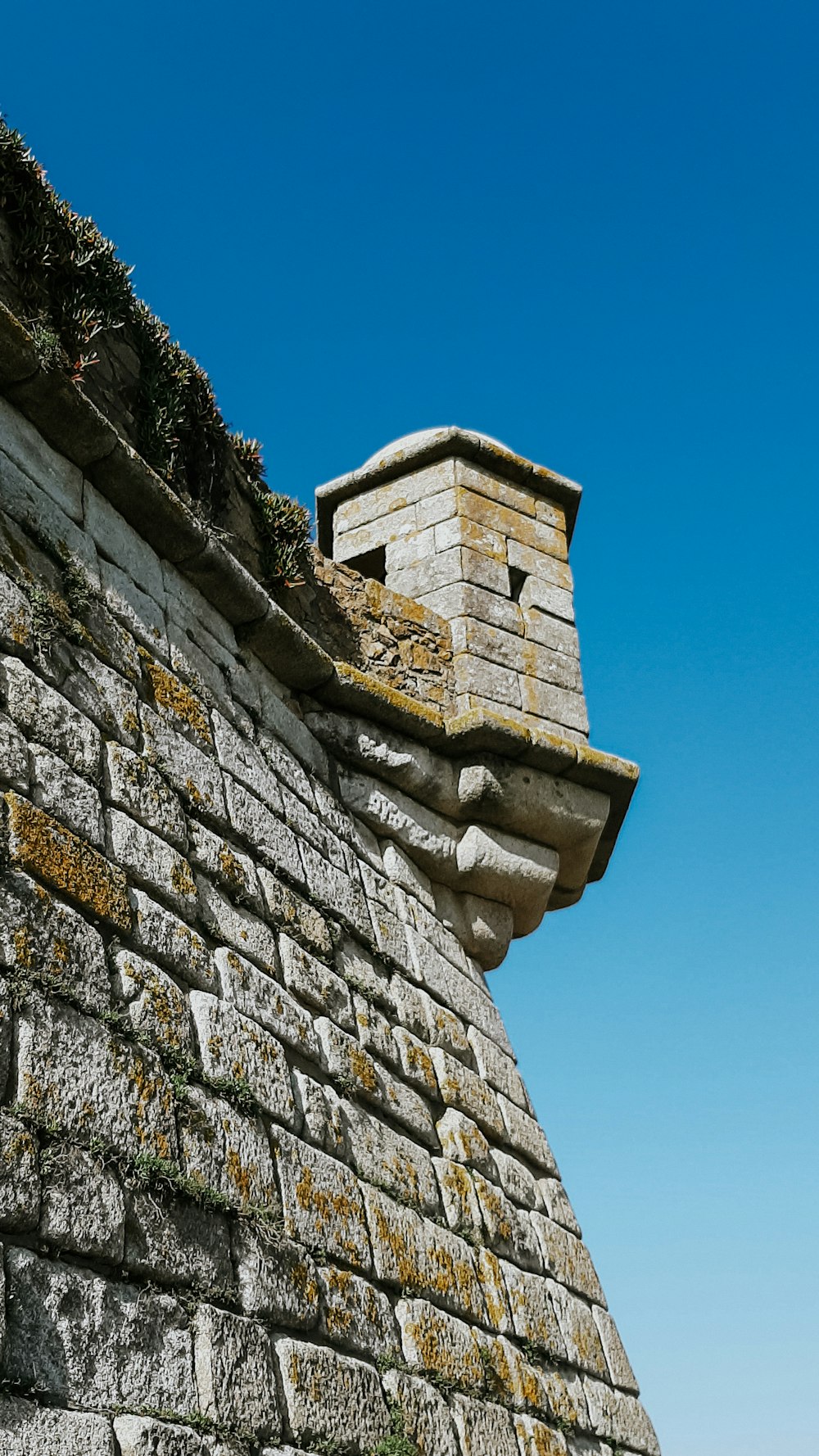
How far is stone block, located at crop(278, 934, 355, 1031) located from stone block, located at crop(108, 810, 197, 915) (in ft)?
1.81

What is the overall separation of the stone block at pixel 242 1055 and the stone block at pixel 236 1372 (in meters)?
0.59

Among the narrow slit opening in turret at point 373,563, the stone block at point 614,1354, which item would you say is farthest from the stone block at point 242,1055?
the narrow slit opening in turret at point 373,563

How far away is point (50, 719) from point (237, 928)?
882 millimetres

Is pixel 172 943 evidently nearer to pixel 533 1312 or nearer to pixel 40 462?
pixel 40 462

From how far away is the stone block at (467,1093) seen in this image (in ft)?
15.8

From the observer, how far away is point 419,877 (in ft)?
18.0

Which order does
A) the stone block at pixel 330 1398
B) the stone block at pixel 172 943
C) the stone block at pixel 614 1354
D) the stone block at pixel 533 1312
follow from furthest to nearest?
the stone block at pixel 614 1354 → the stone block at pixel 533 1312 → the stone block at pixel 172 943 → the stone block at pixel 330 1398

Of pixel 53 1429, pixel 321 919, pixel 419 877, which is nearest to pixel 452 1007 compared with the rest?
pixel 419 877

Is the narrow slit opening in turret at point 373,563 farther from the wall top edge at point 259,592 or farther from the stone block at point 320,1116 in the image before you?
the stone block at point 320,1116

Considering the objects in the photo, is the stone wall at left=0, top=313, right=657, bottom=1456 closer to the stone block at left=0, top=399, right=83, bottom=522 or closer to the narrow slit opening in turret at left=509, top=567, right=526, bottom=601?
the stone block at left=0, top=399, right=83, bottom=522

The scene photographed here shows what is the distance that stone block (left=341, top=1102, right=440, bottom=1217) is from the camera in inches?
156

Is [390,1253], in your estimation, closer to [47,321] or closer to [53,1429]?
[53,1429]

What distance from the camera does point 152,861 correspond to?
3.44 m

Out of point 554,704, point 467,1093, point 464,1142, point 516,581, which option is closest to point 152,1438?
point 464,1142
